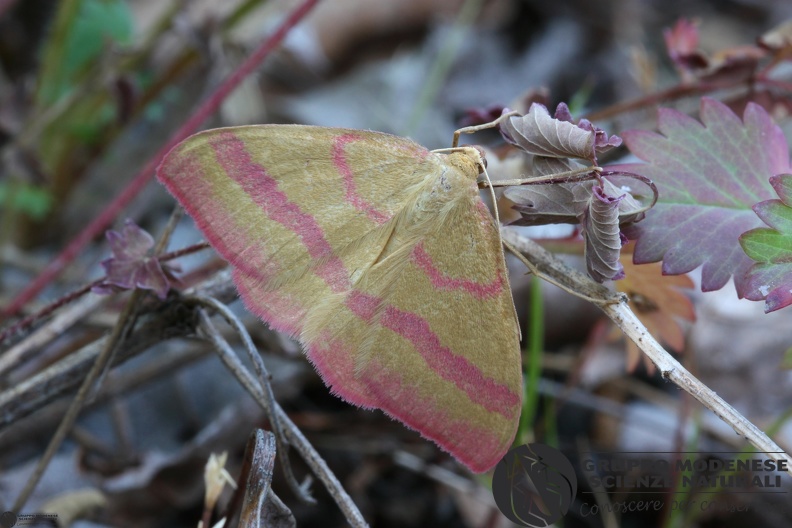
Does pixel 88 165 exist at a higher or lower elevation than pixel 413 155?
lower

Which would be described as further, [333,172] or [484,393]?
[333,172]

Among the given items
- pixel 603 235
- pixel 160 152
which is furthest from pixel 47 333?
pixel 603 235

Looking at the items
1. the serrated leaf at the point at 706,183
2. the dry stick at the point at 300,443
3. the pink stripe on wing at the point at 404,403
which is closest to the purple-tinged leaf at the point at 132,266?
the dry stick at the point at 300,443

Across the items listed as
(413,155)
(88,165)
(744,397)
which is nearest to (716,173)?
(413,155)

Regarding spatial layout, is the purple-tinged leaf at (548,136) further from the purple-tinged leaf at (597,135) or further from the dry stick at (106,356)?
the dry stick at (106,356)

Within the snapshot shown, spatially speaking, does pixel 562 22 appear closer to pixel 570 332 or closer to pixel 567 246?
pixel 570 332

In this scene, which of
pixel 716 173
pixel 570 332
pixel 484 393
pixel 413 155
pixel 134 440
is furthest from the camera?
pixel 570 332

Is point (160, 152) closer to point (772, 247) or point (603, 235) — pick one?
point (603, 235)
